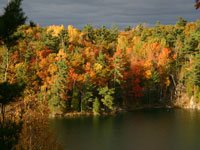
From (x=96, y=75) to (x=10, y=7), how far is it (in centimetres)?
4237

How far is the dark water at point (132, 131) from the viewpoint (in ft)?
101

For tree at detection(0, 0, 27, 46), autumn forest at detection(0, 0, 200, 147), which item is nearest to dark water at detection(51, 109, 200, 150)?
autumn forest at detection(0, 0, 200, 147)

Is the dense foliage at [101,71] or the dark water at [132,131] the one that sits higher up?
the dense foliage at [101,71]

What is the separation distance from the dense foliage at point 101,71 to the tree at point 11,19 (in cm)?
2842

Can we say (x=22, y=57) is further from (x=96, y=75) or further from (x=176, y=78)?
(x=176, y=78)

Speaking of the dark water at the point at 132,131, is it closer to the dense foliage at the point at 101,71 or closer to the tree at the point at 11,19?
the dense foliage at the point at 101,71

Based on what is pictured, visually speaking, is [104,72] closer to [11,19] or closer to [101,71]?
[101,71]

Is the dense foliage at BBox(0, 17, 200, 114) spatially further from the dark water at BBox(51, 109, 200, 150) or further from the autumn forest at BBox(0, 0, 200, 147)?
the dark water at BBox(51, 109, 200, 150)

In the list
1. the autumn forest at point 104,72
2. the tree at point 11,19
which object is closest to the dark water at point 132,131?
the autumn forest at point 104,72

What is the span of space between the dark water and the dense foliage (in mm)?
5569

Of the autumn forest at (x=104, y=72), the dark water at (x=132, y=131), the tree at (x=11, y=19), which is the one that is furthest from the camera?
the autumn forest at (x=104, y=72)

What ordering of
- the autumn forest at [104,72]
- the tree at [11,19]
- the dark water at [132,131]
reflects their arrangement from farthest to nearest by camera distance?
the autumn forest at [104,72], the dark water at [132,131], the tree at [11,19]

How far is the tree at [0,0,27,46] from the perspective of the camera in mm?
11391

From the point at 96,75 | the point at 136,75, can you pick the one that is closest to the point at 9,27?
the point at 96,75
